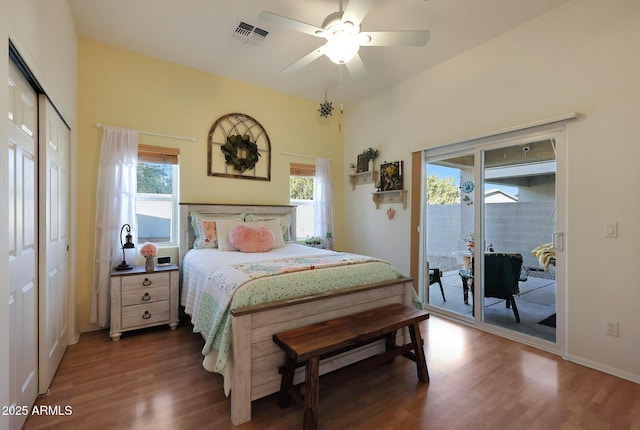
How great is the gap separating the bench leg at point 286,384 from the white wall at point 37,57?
4.11 feet

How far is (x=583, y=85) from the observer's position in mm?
2346

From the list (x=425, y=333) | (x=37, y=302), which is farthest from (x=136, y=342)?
(x=425, y=333)

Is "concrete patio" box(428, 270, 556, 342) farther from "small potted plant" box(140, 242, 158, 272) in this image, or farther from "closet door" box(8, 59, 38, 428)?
"closet door" box(8, 59, 38, 428)

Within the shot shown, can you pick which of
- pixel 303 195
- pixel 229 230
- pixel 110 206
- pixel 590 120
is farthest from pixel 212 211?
pixel 590 120

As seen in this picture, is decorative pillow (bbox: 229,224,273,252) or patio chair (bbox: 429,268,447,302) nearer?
decorative pillow (bbox: 229,224,273,252)

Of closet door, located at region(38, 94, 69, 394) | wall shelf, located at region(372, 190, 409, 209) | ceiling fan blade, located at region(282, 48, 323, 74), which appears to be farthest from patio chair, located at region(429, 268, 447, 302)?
closet door, located at region(38, 94, 69, 394)

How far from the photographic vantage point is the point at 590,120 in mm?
2309

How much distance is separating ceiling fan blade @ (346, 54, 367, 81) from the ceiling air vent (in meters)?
1.00

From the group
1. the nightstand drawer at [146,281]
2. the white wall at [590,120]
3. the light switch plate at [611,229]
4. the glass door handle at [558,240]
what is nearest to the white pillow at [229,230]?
the nightstand drawer at [146,281]

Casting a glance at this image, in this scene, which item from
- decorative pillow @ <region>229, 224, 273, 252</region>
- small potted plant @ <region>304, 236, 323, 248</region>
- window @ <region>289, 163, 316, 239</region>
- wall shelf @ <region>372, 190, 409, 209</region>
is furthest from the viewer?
window @ <region>289, 163, 316, 239</region>

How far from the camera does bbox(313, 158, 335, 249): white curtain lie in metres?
4.39

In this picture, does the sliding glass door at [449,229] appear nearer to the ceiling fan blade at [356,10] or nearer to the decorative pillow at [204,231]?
the ceiling fan blade at [356,10]

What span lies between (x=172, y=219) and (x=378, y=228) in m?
2.74

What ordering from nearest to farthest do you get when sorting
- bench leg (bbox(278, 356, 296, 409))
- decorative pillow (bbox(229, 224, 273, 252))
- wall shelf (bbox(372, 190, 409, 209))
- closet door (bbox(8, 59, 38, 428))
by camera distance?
closet door (bbox(8, 59, 38, 428)) → bench leg (bbox(278, 356, 296, 409)) → decorative pillow (bbox(229, 224, 273, 252)) → wall shelf (bbox(372, 190, 409, 209))
